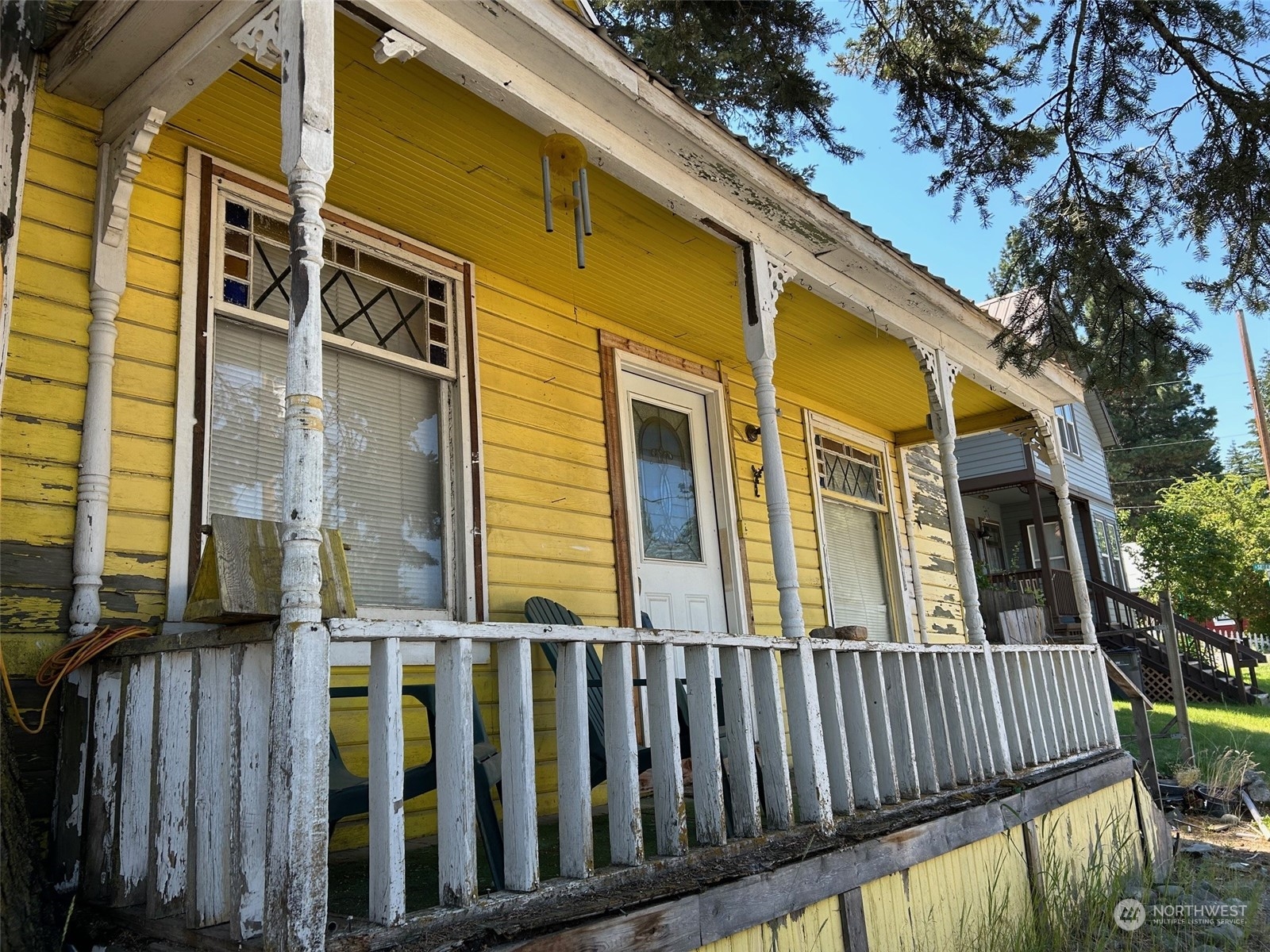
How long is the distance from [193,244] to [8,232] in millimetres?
889

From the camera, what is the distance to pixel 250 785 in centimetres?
213

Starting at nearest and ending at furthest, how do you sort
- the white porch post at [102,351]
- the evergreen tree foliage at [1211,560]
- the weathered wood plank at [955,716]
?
the white porch post at [102,351]
the weathered wood plank at [955,716]
the evergreen tree foliage at [1211,560]

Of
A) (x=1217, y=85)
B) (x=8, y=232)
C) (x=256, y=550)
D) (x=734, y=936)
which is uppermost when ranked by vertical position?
(x=1217, y=85)

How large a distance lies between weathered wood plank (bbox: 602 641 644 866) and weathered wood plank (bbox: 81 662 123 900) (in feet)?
4.41

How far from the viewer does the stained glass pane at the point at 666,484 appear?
18.5ft

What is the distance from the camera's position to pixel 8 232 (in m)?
2.73

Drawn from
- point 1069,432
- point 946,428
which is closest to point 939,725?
point 946,428

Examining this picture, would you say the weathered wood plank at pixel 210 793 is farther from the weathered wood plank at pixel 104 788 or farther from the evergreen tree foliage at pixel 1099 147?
the evergreen tree foliage at pixel 1099 147

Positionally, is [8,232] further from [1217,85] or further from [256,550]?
[1217,85]

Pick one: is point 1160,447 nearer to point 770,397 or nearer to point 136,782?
point 770,397

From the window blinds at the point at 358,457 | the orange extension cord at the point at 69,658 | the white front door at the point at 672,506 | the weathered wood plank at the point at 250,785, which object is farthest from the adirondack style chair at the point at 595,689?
the weathered wood plank at the point at 250,785

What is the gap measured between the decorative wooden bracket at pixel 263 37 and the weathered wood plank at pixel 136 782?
168 centimetres

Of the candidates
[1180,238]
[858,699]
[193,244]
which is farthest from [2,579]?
[1180,238]

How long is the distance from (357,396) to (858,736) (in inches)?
99.1
